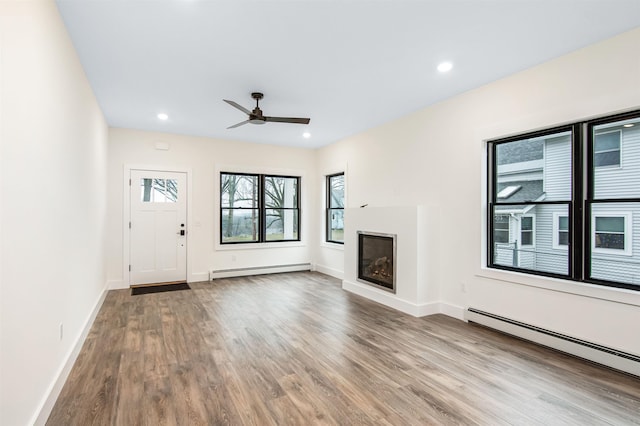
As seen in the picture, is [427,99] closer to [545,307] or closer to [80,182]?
[545,307]

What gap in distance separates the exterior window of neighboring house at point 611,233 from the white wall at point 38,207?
14.1 ft

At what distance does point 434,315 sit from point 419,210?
140cm

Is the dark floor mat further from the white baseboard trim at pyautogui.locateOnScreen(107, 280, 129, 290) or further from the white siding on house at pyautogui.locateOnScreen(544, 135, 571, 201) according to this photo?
the white siding on house at pyautogui.locateOnScreen(544, 135, 571, 201)

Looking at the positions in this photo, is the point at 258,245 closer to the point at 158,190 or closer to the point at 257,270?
the point at 257,270

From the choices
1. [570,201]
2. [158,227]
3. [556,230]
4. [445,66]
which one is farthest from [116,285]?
[570,201]

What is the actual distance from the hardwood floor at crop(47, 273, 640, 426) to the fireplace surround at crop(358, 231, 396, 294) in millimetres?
726

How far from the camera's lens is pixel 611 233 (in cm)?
286

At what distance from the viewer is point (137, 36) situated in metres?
2.76

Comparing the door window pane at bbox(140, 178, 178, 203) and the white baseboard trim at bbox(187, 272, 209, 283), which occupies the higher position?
the door window pane at bbox(140, 178, 178, 203)

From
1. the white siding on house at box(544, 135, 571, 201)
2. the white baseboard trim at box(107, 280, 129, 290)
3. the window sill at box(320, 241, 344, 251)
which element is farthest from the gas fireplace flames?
the white baseboard trim at box(107, 280, 129, 290)

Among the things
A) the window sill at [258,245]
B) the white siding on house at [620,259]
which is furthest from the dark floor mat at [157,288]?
the white siding on house at [620,259]

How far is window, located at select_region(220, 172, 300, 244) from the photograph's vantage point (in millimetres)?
6684

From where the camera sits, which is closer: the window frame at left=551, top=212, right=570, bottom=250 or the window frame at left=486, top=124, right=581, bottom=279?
the window frame at left=486, top=124, right=581, bottom=279

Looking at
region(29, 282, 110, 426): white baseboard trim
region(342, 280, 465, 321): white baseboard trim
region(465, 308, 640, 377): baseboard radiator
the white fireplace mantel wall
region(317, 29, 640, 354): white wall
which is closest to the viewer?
region(29, 282, 110, 426): white baseboard trim
